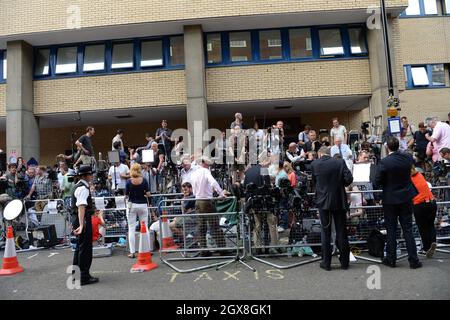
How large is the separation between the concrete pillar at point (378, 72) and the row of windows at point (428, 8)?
6623 mm

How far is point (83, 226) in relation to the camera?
19.7 feet

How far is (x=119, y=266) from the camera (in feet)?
23.5

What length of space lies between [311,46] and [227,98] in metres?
3.97

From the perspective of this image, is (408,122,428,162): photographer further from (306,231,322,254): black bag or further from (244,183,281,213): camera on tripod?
(244,183,281,213): camera on tripod

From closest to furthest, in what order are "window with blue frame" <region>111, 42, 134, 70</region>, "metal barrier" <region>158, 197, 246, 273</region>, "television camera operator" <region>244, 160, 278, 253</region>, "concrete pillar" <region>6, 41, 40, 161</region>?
"television camera operator" <region>244, 160, 278, 253</region> → "metal barrier" <region>158, 197, 246, 273</region> → "concrete pillar" <region>6, 41, 40, 161</region> → "window with blue frame" <region>111, 42, 134, 70</region>

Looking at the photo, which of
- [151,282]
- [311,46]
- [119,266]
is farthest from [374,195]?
[311,46]

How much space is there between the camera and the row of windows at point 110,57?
14195 mm

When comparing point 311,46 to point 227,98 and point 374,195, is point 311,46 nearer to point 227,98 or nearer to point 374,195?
point 227,98

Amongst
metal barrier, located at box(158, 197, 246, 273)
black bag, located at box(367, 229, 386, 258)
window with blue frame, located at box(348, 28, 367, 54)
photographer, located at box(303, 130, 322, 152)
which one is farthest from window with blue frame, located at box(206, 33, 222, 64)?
black bag, located at box(367, 229, 386, 258)

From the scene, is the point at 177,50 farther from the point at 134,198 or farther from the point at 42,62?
the point at 134,198

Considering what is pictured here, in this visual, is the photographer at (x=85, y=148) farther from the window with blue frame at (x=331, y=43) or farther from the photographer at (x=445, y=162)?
the photographer at (x=445, y=162)

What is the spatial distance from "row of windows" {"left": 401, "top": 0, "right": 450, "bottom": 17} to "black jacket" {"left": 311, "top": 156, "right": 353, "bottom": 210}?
16070 millimetres

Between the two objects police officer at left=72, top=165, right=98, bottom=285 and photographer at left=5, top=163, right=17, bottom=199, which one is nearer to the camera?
police officer at left=72, top=165, right=98, bottom=285

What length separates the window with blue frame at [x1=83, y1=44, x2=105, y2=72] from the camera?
47.2 feet
